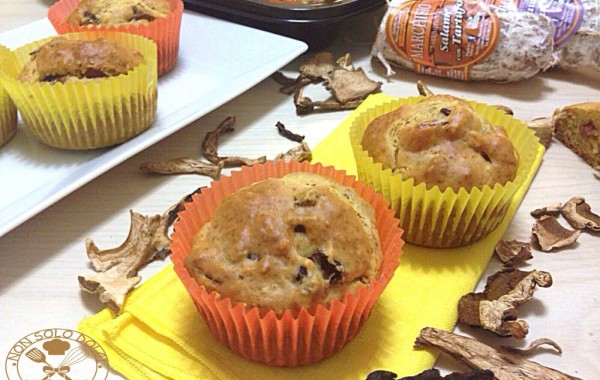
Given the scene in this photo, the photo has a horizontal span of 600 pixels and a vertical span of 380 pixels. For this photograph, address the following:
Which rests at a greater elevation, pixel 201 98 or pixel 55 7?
pixel 55 7

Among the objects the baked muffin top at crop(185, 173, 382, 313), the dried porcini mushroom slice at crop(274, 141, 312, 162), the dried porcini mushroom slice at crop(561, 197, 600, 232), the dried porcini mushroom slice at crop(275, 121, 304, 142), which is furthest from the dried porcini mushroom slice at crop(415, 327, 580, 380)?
the dried porcini mushroom slice at crop(275, 121, 304, 142)

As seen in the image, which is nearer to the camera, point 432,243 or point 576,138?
point 432,243

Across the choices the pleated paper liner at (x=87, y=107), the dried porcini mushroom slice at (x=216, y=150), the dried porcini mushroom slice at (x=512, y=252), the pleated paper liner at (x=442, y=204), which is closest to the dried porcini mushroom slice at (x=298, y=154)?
the dried porcini mushroom slice at (x=216, y=150)

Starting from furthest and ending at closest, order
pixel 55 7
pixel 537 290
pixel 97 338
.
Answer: pixel 55 7 → pixel 537 290 → pixel 97 338

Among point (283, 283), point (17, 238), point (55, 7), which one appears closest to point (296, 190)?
point (283, 283)

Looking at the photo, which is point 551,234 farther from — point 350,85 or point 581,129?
point 350,85

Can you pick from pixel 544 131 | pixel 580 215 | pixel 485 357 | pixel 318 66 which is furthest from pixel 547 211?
pixel 318 66

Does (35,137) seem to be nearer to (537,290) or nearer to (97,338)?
(97,338)

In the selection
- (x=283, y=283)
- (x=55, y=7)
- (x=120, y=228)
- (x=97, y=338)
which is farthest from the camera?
(x=55, y=7)
